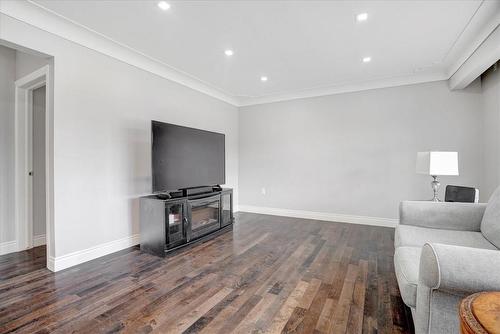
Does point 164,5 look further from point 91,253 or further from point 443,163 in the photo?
point 443,163

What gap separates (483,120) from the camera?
138 inches

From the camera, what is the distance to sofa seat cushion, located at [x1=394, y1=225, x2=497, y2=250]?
1845mm

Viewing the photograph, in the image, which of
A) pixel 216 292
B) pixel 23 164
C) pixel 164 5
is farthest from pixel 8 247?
pixel 164 5

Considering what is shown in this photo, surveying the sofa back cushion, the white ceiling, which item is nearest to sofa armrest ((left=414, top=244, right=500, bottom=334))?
the sofa back cushion

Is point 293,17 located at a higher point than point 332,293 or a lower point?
higher

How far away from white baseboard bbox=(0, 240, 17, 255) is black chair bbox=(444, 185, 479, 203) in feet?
17.6

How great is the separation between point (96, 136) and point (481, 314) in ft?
10.9

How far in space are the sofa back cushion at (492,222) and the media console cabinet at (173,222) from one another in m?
2.92

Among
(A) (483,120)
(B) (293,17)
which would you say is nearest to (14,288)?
(B) (293,17)

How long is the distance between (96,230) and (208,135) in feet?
6.24

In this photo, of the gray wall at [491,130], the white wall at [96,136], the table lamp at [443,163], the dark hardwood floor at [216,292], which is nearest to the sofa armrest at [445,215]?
the table lamp at [443,163]

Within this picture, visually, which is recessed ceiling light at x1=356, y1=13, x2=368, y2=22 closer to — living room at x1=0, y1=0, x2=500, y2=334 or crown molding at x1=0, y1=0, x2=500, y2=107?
living room at x1=0, y1=0, x2=500, y2=334

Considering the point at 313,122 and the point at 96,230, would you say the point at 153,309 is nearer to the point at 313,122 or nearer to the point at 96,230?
the point at 96,230

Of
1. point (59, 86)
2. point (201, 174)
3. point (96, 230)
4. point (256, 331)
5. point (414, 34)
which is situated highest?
point (414, 34)
